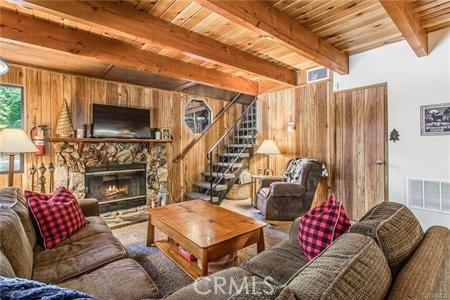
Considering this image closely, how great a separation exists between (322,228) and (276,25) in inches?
79.7

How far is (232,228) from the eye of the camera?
208cm

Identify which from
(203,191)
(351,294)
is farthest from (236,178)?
(351,294)

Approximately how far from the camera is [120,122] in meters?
4.10

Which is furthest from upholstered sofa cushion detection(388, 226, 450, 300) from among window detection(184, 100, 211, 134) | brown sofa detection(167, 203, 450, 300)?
window detection(184, 100, 211, 134)

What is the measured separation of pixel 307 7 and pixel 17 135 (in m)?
3.37

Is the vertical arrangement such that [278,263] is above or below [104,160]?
below

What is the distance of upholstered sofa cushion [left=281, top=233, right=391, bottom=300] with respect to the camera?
654 mm

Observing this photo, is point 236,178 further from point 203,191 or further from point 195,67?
point 195,67

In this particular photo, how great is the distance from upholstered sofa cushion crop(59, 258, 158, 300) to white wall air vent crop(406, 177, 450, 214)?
350 centimetres

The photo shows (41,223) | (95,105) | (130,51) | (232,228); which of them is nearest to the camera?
(41,223)

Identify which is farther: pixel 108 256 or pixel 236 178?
pixel 236 178

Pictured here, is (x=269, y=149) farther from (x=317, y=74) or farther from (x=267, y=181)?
(x=317, y=74)
